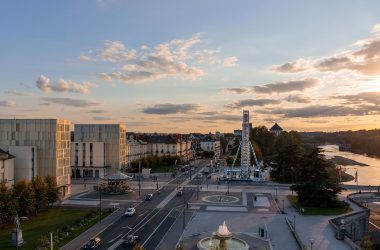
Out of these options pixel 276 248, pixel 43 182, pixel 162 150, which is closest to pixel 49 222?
pixel 43 182

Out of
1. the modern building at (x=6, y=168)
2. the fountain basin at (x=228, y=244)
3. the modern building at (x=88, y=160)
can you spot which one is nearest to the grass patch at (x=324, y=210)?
the fountain basin at (x=228, y=244)

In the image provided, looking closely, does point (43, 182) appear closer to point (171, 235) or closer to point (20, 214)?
point (20, 214)

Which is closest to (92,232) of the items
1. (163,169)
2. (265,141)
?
(163,169)

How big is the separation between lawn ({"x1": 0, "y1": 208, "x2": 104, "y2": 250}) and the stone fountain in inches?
584

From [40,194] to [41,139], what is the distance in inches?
697

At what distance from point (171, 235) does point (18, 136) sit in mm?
41853

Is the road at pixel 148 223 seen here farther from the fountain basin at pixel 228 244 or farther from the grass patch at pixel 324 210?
the grass patch at pixel 324 210

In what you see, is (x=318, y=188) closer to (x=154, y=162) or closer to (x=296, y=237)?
(x=296, y=237)

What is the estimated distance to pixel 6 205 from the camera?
4953cm

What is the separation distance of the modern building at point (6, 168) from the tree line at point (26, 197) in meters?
6.12

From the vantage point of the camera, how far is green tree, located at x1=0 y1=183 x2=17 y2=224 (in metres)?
48.9

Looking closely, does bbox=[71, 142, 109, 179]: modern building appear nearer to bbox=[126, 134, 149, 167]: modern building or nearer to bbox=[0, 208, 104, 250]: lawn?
bbox=[126, 134, 149, 167]: modern building

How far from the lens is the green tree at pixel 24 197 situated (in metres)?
53.6

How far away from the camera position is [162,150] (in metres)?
147
